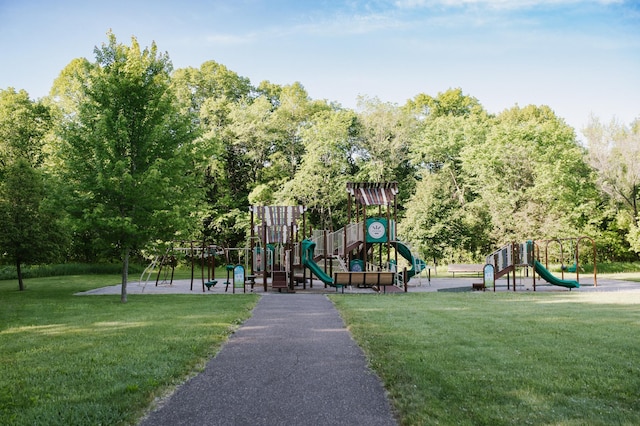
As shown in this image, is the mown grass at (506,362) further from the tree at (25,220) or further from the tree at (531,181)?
the tree at (531,181)

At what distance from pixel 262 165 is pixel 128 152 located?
28.4 meters

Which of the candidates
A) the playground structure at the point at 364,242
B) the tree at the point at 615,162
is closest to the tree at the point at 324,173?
the playground structure at the point at 364,242

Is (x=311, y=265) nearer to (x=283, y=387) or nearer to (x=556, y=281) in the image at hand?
(x=556, y=281)

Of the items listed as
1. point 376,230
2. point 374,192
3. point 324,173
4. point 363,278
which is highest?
point 324,173

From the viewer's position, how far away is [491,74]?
926 inches

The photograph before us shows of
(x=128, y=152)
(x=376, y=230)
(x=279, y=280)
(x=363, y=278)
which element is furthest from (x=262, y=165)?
(x=128, y=152)

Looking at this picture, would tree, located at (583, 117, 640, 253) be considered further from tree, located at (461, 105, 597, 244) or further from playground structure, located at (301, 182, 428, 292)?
playground structure, located at (301, 182, 428, 292)

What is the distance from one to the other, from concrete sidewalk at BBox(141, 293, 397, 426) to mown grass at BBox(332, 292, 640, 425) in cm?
36

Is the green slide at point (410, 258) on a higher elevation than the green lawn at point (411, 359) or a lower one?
higher

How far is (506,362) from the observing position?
675cm

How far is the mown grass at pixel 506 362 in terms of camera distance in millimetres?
4781

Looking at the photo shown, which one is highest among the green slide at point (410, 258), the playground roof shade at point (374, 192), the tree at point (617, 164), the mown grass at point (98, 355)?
the tree at point (617, 164)

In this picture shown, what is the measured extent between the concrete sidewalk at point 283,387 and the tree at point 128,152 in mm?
8238

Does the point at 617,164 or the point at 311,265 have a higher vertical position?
the point at 617,164
